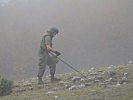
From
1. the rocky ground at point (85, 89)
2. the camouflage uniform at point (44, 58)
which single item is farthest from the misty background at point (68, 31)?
the rocky ground at point (85, 89)

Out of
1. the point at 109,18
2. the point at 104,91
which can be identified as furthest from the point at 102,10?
the point at 104,91

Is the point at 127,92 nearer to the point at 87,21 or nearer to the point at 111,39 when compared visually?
the point at 111,39

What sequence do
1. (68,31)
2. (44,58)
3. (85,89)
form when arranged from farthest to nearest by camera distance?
(68,31) < (44,58) < (85,89)

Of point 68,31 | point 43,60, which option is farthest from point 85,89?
point 68,31

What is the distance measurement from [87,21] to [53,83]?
104 feet

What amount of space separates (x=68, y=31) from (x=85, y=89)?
32740mm

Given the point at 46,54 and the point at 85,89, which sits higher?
the point at 46,54

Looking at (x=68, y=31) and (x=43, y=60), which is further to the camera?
(x=68, y=31)

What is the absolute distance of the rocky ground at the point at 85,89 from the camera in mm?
11922

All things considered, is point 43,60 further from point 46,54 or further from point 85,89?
point 85,89

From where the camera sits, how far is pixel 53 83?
16562 millimetres

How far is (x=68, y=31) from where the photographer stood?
46.2m

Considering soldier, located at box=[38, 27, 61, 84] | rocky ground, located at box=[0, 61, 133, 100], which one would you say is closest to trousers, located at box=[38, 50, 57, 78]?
soldier, located at box=[38, 27, 61, 84]

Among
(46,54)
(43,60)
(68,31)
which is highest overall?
(68,31)
